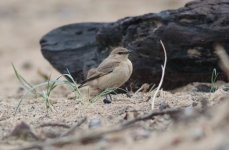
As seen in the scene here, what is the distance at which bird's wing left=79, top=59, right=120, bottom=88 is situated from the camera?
7.70 metres

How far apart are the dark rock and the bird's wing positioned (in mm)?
227

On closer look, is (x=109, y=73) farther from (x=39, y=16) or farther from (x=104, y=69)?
(x=39, y=16)

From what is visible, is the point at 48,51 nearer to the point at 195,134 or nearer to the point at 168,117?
the point at 168,117

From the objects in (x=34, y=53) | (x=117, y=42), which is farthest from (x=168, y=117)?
(x=34, y=53)

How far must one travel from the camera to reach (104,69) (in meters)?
7.77

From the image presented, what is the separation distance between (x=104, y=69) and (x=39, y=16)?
9233 mm

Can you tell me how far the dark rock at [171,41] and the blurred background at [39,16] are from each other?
5.18 m

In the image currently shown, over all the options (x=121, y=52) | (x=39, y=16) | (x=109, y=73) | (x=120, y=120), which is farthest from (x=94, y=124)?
(x=39, y=16)

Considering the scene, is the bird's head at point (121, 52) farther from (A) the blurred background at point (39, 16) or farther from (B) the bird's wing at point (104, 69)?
(A) the blurred background at point (39, 16)

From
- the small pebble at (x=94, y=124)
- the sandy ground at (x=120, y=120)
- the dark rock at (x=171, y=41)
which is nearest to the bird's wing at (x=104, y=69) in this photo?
the dark rock at (x=171, y=41)

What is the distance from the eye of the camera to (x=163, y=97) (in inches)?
255

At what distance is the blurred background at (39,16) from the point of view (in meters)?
14.2

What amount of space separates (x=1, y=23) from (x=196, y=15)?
10.2 m

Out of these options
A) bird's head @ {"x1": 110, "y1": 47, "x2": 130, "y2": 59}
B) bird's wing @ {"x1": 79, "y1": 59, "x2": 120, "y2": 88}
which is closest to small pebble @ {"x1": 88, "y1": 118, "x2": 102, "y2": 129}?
bird's head @ {"x1": 110, "y1": 47, "x2": 130, "y2": 59}
